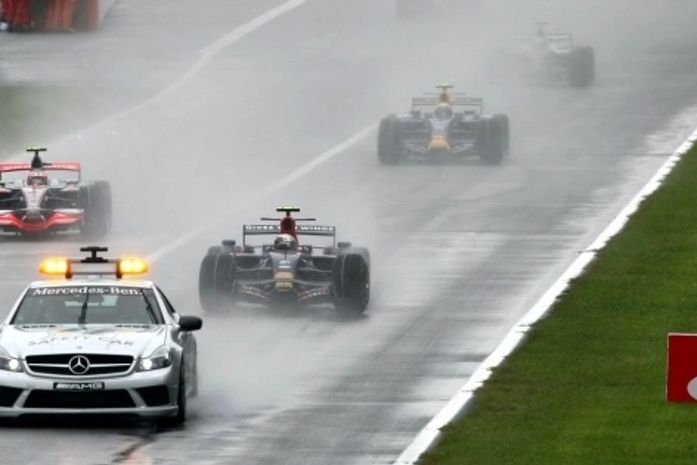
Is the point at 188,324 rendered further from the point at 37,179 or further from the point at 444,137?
the point at 444,137

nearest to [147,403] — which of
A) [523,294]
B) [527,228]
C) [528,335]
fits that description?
[528,335]

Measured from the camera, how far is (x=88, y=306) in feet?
72.6

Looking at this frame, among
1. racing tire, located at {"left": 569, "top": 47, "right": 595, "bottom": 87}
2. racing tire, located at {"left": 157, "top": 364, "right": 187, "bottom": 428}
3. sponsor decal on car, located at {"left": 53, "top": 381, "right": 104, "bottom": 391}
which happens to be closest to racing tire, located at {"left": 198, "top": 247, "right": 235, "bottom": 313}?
racing tire, located at {"left": 157, "top": 364, "right": 187, "bottom": 428}

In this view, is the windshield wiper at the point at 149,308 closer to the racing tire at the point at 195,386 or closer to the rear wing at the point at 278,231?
the racing tire at the point at 195,386

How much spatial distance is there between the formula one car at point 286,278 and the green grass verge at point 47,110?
21871 mm

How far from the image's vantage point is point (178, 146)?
5231cm

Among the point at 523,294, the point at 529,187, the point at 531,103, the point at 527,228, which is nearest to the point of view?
the point at 523,294

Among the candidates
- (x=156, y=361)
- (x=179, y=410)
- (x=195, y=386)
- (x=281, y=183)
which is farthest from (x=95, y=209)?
(x=156, y=361)

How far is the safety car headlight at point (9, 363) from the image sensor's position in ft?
68.3

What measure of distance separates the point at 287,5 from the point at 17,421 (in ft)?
178

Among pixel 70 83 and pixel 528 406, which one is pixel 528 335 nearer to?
pixel 528 406

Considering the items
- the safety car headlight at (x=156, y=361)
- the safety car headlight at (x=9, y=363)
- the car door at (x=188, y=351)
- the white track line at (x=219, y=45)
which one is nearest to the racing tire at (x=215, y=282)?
the car door at (x=188, y=351)

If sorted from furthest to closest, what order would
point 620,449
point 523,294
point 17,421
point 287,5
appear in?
point 287,5 → point 523,294 → point 17,421 → point 620,449

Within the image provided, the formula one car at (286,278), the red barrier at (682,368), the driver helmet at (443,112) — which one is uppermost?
the driver helmet at (443,112)
